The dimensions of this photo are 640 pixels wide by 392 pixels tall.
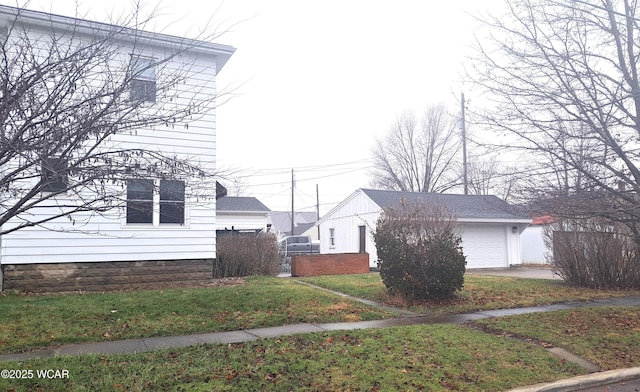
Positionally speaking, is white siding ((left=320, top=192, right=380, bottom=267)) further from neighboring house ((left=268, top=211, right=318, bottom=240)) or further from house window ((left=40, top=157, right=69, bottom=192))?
neighboring house ((left=268, top=211, right=318, bottom=240))

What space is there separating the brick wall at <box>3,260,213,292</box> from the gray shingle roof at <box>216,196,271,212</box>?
1990 cm

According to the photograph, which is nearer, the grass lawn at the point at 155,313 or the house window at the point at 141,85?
the house window at the point at 141,85

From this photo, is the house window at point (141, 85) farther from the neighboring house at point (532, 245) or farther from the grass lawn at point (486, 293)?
the neighboring house at point (532, 245)

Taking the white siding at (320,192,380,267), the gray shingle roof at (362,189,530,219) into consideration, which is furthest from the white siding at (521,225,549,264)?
the white siding at (320,192,380,267)

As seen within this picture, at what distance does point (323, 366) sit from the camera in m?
5.81

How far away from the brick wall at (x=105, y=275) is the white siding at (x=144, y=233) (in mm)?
166

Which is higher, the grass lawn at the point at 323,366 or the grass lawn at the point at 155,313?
the grass lawn at the point at 155,313

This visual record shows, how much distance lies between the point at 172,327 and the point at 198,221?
565cm

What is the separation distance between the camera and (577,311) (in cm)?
991

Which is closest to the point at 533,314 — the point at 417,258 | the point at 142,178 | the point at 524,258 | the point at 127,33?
the point at 417,258

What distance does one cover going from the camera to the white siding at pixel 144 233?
37.6 ft

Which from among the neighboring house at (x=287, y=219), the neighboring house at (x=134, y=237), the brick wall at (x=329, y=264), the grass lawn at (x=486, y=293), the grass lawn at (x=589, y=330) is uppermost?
the neighboring house at (x=287, y=219)

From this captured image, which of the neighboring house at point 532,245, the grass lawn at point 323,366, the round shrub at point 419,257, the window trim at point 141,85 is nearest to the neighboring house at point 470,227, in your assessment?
the neighboring house at point 532,245

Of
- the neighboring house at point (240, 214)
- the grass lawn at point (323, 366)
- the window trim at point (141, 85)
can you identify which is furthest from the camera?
the neighboring house at point (240, 214)
